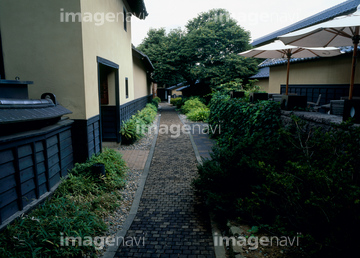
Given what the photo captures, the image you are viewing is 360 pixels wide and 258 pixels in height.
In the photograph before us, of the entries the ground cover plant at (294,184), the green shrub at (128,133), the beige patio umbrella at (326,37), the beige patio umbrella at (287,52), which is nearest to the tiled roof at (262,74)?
the beige patio umbrella at (287,52)

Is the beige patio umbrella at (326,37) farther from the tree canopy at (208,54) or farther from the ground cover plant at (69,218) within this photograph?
the tree canopy at (208,54)

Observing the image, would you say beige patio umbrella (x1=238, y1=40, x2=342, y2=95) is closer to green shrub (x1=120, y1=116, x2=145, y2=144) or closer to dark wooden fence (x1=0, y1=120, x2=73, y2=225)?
green shrub (x1=120, y1=116, x2=145, y2=144)

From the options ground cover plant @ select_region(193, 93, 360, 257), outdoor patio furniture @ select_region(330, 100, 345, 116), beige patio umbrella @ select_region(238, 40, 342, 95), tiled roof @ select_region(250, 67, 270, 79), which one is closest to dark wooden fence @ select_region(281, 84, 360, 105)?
beige patio umbrella @ select_region(238, 40, 342, 95)

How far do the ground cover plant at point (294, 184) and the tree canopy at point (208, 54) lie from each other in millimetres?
15069

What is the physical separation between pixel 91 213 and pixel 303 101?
16.8ft

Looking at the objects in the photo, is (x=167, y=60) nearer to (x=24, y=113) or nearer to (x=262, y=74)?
(x=262, y=74)

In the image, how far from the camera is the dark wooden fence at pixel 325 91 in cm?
966

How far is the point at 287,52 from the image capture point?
9.20 meters

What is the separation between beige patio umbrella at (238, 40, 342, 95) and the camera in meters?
8.30

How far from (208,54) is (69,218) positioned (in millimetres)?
20486

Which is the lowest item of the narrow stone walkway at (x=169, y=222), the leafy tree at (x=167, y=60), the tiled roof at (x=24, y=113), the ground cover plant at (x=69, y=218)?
the narrow stone walkway at (x=169, y=222)

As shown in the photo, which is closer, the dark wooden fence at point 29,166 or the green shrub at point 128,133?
the dark wooden fence at point 29,166

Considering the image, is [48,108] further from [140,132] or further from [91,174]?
[140,132]

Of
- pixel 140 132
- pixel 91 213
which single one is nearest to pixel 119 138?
pixel 140 132
